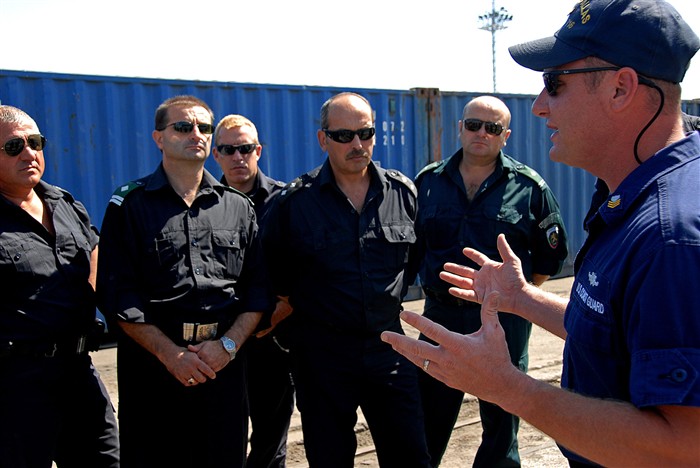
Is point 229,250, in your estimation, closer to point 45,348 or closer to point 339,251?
point 339,251

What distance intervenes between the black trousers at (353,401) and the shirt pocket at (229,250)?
51cm

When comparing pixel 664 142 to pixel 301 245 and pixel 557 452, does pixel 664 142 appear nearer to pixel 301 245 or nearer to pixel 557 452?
pixel 301 245

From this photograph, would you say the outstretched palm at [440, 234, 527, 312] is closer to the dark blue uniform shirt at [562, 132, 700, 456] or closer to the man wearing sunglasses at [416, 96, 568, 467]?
the dark blue uniform shirt at [562, 132, 700, 456]

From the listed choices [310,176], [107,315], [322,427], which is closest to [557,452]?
[322,427]

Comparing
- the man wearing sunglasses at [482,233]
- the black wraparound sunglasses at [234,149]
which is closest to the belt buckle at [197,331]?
the man wearing sunglasses at [482,233]

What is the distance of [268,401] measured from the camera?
3910mm

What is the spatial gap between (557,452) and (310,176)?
7.33ft

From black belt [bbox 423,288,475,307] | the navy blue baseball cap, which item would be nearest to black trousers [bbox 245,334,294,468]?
black belt [bbox 423,288,475,307]

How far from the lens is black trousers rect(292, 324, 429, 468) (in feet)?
10.2

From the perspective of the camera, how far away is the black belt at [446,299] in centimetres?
373

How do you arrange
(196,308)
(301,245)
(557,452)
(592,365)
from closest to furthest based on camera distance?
(592,365) < (196,308) < (301,245) < (557,452)

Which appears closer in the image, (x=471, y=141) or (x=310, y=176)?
(x=310, y=176)

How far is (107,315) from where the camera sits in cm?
299

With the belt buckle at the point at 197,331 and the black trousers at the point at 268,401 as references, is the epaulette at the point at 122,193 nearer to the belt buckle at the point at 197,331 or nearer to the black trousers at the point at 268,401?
the belt buckle at the point at 197,331
